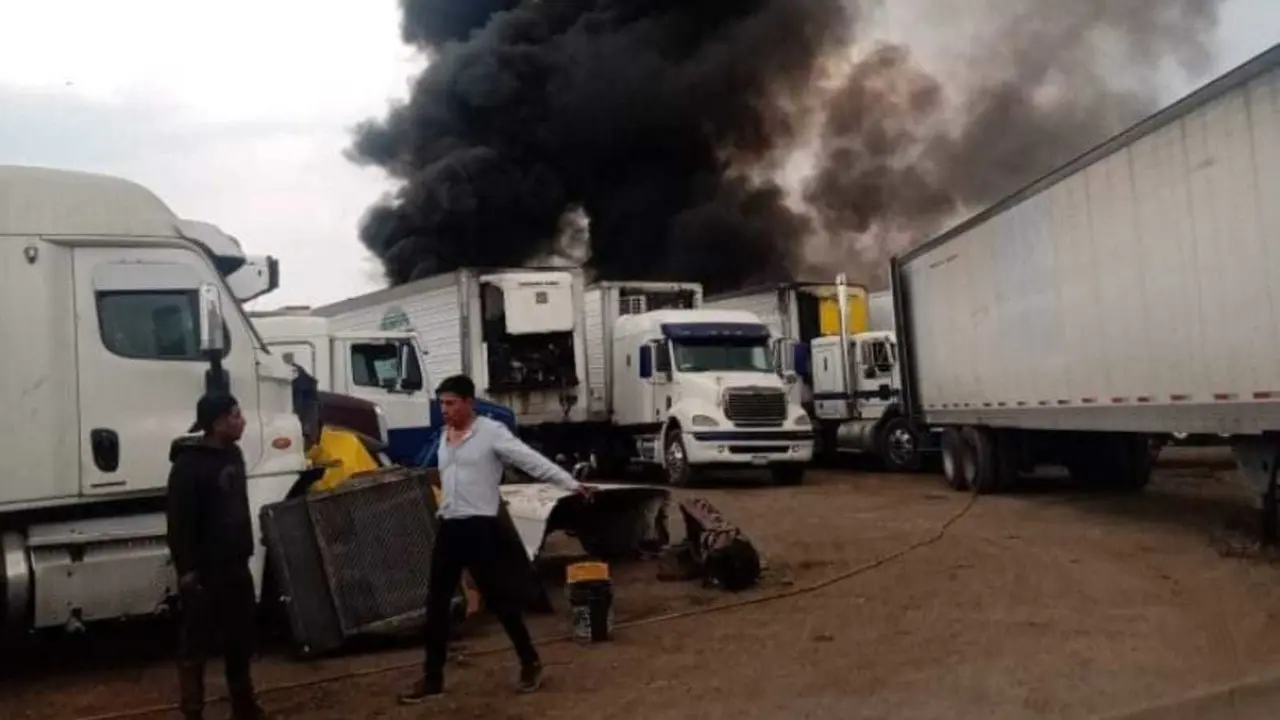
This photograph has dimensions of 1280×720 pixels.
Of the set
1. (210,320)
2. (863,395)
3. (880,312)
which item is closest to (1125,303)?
(210,320)

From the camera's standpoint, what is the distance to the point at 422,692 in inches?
260

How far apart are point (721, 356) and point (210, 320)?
13653 mm

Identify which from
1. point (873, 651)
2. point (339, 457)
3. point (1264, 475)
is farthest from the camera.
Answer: point (1264, 475)

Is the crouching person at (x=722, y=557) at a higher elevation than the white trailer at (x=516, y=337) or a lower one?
lower

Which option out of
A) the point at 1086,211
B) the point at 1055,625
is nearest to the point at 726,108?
the point at 1086,211

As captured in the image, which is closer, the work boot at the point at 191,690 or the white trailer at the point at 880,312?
the work boot at the point at 191,690

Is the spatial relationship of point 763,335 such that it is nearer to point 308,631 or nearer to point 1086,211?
point 1086,211

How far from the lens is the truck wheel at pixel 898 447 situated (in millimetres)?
21875

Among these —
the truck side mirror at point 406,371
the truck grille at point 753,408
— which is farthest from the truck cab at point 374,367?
the truck grille at point 753,408

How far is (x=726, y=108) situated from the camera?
37688 mm

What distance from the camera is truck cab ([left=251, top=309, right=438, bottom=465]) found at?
14.9 meters

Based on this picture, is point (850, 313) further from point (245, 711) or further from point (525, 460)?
point (245, 711)

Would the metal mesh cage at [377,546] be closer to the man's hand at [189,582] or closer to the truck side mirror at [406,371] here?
the man's hand at [189,582]

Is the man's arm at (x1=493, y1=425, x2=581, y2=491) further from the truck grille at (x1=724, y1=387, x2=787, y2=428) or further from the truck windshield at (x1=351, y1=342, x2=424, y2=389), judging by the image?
the truck grille at (x1=724, y1=387, x2=787, y2=428)
